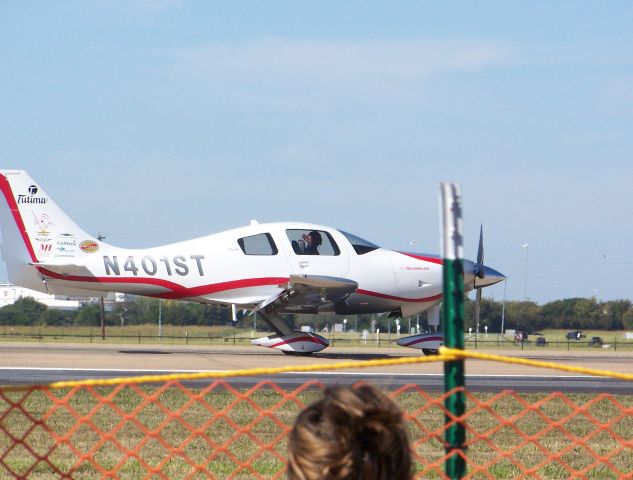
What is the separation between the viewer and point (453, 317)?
13.0 ft

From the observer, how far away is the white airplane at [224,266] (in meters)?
23.6

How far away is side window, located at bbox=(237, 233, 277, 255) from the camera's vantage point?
77.4 feet

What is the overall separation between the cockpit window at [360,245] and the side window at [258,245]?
187cm

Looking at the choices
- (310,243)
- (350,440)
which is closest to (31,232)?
(310,243)

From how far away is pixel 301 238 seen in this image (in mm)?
23594

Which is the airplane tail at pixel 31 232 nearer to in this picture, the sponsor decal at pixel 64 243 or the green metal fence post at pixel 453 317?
the sponsor decal at pixel 64 243

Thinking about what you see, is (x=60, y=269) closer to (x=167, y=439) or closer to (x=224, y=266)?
(x=224, y=266)

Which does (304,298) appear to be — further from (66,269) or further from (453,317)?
(453,317)

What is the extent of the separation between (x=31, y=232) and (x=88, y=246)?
149 centimetres

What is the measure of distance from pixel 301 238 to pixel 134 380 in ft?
62.6

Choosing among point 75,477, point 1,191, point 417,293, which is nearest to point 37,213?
point 1,191

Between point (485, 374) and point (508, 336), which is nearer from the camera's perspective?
point (485, 374)

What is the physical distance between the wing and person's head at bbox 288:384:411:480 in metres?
20.2

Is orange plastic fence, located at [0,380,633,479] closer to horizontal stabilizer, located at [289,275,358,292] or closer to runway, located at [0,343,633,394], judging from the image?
runway, located at [0,343,633,394]
